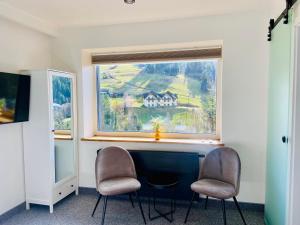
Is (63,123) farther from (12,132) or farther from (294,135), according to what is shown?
(294,135)

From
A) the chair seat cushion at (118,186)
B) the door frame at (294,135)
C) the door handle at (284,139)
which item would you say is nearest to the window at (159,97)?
the chair seat cushion at (118,186)

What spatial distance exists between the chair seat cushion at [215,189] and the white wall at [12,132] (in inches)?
82.7

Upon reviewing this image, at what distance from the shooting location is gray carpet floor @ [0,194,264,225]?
2602 mm

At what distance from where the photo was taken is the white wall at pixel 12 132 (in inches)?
103

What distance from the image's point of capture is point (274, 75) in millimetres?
2375

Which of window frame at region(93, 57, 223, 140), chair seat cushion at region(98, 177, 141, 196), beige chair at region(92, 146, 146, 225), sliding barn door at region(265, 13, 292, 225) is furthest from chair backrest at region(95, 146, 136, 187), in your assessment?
sliding barn door at region(265, 13, 292, 225)

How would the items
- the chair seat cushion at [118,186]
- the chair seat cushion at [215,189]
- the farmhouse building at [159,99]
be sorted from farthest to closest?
the farmhouse building at [159,99] → the chair seat cushion at [118,186] → the chair seat cushion at [215,189]

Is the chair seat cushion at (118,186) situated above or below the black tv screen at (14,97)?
below

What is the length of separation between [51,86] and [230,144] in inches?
89.8

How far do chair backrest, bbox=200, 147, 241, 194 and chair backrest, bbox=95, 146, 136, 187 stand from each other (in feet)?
2.89

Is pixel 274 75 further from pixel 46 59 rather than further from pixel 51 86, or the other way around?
pixel 46 59

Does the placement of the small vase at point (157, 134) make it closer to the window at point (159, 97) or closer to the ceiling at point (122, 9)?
the window at point (159, 97)

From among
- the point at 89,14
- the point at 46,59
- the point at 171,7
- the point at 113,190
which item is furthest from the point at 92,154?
the point at 171,7

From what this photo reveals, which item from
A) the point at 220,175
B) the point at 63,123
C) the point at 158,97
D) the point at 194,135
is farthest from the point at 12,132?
the point at 220,175
